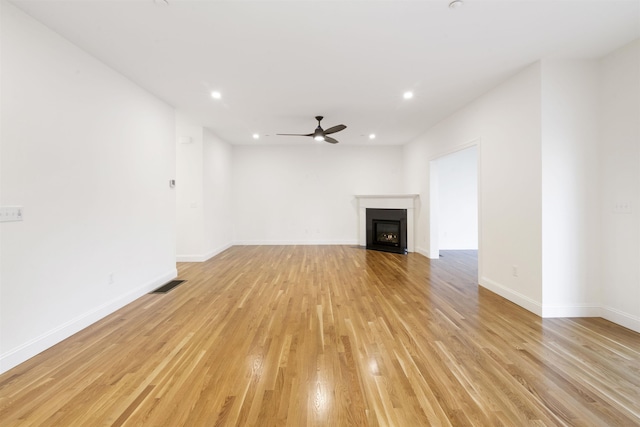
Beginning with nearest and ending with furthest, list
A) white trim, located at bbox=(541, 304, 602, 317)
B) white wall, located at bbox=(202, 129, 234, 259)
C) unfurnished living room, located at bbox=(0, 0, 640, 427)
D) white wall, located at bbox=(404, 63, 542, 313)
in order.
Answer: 1. unfurnished living room, located at bbox=(0, 0, 640, 427)
2. white trim, located at bbox=(541, 304, 602, 317)
3. white wall, located at bbox=(404, 63, 542, 313)
4. white wall, located at bbox=(202, 129, 234, 259)

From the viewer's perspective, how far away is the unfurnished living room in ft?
5.58

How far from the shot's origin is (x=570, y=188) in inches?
112

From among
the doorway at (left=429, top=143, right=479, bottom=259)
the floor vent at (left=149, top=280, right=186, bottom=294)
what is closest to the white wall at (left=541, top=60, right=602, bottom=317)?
the doorway at (left=429, top=143, right=479, bottom=259)

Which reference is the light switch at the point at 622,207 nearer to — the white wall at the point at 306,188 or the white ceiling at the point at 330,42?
the white ceiling at the point at 330,42

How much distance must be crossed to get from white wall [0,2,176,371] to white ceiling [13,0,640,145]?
0.32 m

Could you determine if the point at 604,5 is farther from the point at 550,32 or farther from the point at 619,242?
the point at 619,242

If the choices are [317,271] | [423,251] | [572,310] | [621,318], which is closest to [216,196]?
[317,271]

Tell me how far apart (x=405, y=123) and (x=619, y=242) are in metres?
3.60

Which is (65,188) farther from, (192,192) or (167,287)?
(192,192)

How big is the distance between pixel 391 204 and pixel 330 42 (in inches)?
181

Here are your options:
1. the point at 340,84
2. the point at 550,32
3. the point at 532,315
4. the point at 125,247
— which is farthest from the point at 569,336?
the point at 125,247

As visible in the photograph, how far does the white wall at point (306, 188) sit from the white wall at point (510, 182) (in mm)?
3370

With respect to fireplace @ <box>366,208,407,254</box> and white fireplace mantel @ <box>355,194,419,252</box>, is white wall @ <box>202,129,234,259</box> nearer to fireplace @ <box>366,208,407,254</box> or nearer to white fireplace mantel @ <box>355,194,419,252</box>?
white fireplace mantel @ <box>355,194,419,252</box>

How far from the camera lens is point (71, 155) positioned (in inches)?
99.8
